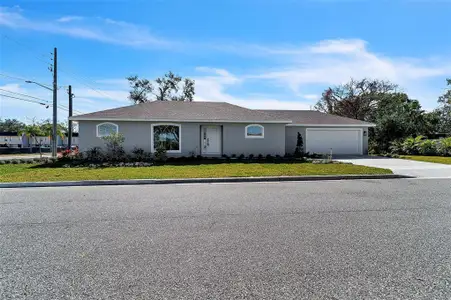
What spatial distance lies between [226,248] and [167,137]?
14153 mm

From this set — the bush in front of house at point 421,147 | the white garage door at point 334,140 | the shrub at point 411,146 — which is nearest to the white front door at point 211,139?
the white garage door at point 334,140

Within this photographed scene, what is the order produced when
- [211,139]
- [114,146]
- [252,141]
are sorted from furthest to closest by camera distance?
[211,139], [252,141], [114,146]

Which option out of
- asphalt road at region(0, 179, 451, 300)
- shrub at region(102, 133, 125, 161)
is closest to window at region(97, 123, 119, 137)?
shrub at region(102, 133, 125, 161)

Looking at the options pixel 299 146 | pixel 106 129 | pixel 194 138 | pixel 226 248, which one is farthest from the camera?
pixel 299 146

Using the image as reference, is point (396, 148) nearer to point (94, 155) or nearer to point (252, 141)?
point (252, 141)

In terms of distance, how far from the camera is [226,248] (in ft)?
12.7

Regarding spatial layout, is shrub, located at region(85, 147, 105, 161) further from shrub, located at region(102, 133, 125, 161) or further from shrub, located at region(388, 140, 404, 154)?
shrub, located at region(388, 140, 404, 154)

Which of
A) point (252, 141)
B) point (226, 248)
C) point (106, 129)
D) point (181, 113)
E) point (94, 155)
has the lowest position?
point (226, 248)

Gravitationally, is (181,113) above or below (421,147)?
above

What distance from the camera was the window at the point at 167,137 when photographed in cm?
1730

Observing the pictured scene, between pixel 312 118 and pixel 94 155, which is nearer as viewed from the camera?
pixel 94 155

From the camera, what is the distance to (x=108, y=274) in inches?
124

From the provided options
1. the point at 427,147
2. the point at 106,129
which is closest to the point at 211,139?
the point at 106,129

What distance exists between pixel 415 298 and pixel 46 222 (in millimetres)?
5361
